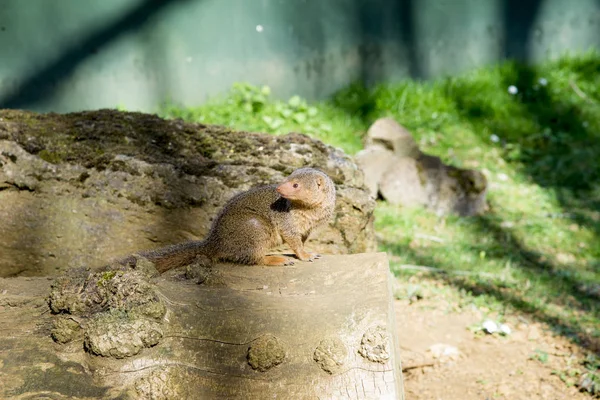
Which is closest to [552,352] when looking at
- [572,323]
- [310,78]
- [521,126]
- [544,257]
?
[572,323]

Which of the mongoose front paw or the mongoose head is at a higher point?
the mongoose head

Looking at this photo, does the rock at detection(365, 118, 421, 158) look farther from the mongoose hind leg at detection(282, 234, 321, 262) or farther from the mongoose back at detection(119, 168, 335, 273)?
the mongoose hind leg at detection(282, 234, 321, 262)

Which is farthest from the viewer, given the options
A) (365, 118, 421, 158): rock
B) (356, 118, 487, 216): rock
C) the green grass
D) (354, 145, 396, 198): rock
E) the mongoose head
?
(365, 118, 421, 158): rock

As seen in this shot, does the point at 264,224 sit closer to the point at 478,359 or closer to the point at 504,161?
the point at 478,359

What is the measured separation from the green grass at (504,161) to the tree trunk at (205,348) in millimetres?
2610

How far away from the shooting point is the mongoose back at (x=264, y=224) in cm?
330

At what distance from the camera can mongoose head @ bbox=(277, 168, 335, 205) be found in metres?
3.29

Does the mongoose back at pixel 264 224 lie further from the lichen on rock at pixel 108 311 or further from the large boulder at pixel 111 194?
the large boulder at pixel 111 194

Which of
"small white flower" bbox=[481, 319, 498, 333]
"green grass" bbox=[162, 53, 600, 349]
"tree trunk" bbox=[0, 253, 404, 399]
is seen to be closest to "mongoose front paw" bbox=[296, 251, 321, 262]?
"tree trunk" bbox=[0, 253, 404, 399]

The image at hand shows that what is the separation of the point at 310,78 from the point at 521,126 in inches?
102

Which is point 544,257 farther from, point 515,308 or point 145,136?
point 145,136

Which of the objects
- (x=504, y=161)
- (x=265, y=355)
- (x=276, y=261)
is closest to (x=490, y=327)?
(x=276, y=261)

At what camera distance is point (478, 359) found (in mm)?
→ 4438

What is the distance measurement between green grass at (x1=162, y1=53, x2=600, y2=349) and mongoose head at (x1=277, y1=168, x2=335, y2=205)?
7.01 ft
